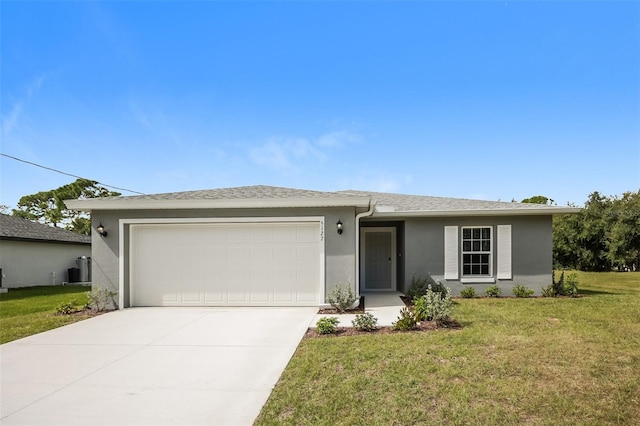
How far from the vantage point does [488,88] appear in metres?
12.0

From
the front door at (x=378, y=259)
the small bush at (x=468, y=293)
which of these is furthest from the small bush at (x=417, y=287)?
the front door at (x=378, y=259)

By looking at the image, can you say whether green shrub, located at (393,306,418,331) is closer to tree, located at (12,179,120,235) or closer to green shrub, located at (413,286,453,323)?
green shrub, located at (413,286,453,323)

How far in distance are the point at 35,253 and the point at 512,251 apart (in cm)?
2049

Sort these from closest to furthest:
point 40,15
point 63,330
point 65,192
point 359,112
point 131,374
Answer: point 131,374, point 63,330, point 40,15, point 359,112, point 65,192

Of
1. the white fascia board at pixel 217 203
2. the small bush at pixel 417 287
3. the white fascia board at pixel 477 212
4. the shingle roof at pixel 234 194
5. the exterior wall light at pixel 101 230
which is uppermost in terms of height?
the shingle roof at pixel 234 194

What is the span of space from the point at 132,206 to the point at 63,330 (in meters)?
3.26

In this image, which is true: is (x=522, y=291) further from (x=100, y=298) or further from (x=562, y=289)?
(x=100, y=298)

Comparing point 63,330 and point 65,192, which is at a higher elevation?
point 65,192

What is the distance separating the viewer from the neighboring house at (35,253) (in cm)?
1530

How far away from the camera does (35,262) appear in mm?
16688

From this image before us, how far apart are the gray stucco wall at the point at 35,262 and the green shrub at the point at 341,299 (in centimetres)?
1528

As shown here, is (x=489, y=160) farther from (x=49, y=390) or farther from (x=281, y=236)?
(x=49, y=390)

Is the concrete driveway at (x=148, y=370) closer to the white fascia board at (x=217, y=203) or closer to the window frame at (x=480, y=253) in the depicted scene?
the white fascia board at (x=217, y=203)

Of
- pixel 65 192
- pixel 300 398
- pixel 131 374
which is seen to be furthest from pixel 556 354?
pixel 65 192
